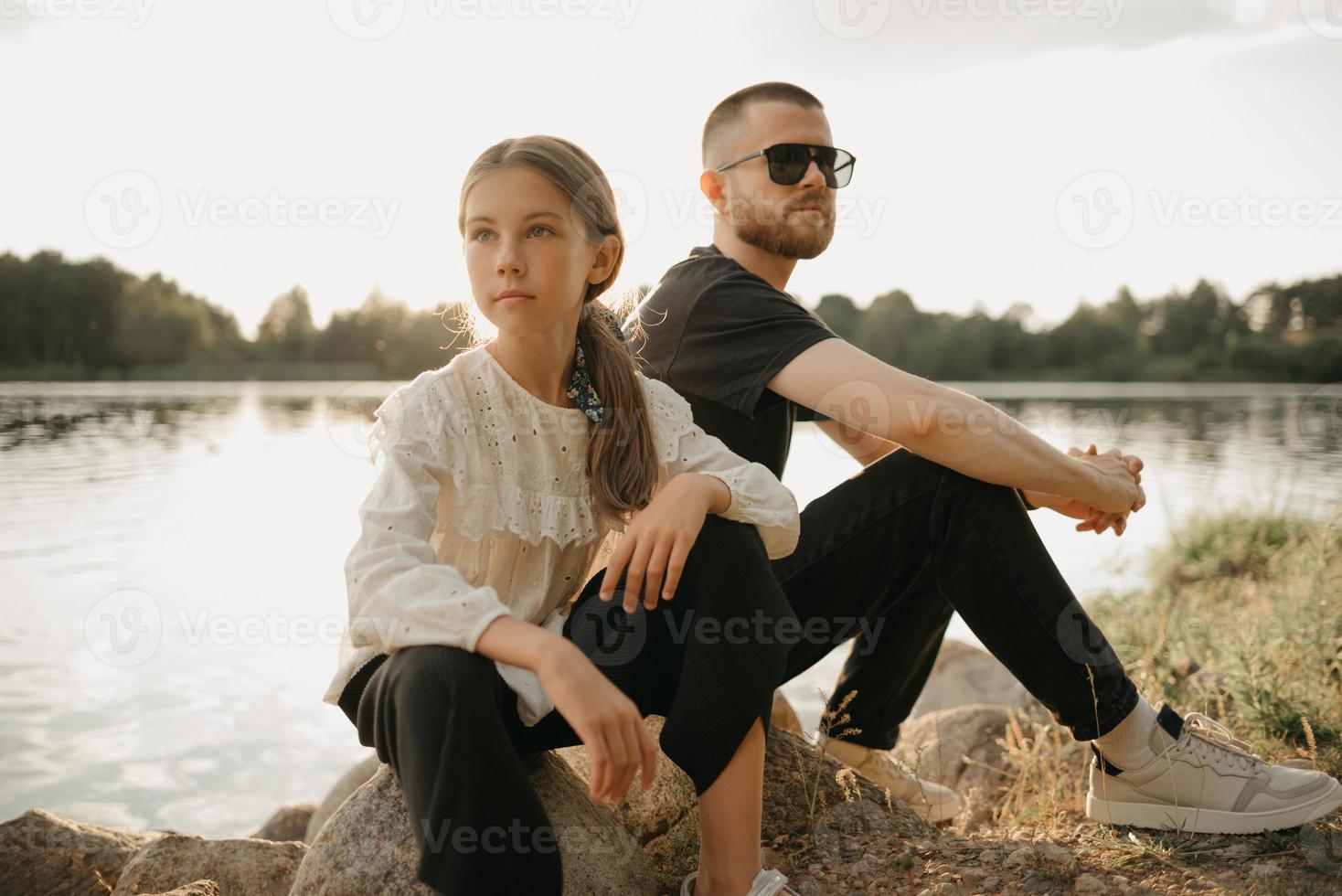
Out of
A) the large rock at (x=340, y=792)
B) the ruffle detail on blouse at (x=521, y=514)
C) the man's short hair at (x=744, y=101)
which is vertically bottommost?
the large rock at (x=340, y=792)

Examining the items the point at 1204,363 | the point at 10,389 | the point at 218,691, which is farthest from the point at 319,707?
the point at 1204,363

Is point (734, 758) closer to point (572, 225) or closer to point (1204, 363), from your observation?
point (572, 225)

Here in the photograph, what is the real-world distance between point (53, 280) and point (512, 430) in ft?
84.5

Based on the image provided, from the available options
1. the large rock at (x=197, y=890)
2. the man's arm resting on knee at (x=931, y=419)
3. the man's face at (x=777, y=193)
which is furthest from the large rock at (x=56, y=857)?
the man's face at (x=777, y=193)

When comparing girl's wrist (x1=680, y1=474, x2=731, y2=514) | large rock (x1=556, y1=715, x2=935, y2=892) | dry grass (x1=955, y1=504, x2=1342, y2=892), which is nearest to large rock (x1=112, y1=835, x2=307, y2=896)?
large rock (x1=556, y1=715, x2=935, y2=892)

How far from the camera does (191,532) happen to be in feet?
32.0

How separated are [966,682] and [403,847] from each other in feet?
11.7

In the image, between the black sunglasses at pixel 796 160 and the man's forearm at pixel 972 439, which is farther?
the black sunglasses at pixel 796 160

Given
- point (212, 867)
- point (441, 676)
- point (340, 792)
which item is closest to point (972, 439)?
point (441, 676)

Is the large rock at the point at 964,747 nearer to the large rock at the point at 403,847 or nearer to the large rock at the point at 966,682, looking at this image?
the large rock at the point at 966,682

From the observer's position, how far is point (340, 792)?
12.2 feet

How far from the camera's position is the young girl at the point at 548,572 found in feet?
4.68

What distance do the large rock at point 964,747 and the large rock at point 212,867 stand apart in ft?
6.79

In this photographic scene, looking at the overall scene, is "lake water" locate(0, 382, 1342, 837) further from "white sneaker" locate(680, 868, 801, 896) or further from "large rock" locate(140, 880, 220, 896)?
"white sneaker" locate(680, 868, 801, 896)
